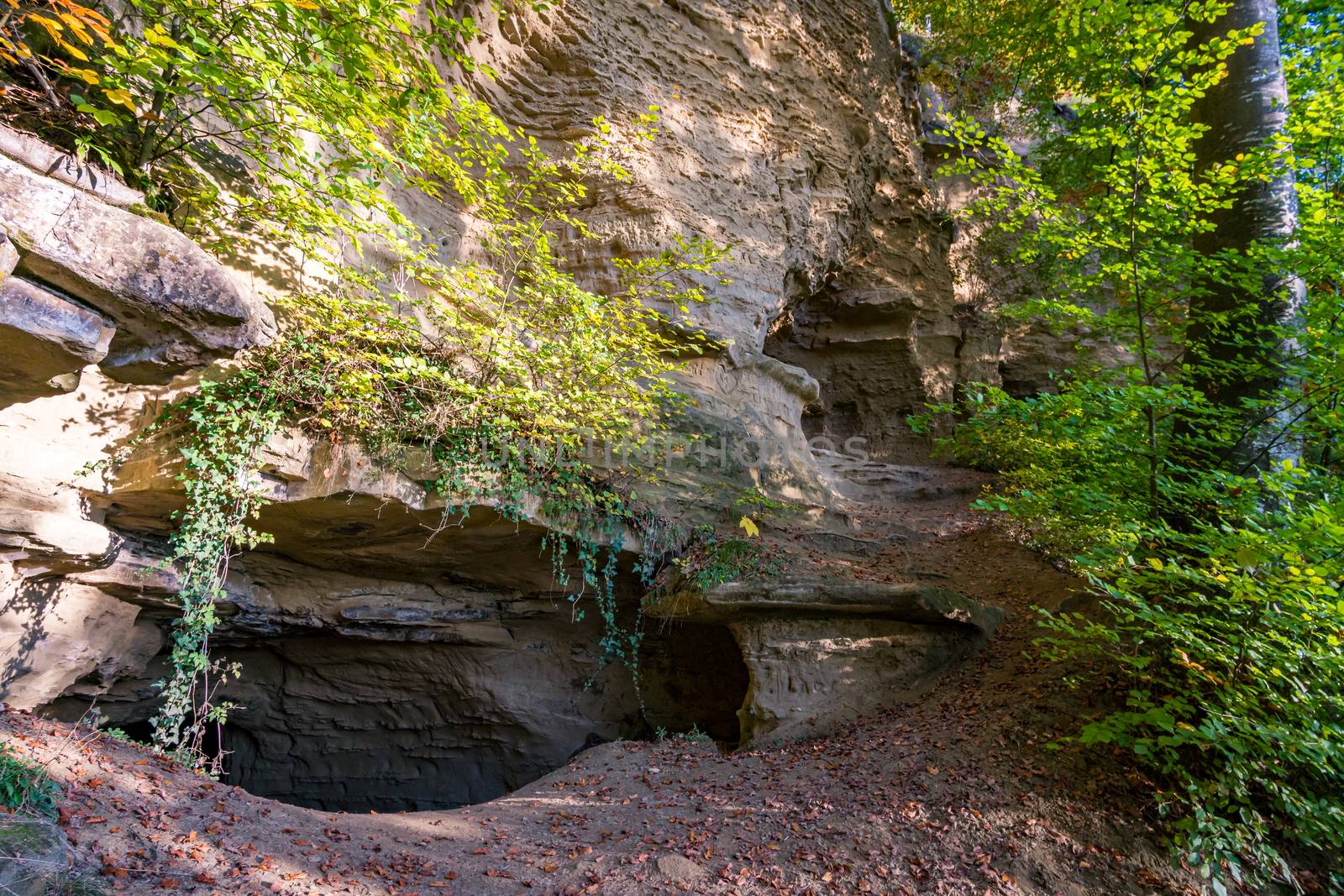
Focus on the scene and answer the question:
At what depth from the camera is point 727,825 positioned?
4035mm

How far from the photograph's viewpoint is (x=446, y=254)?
7.21 meters

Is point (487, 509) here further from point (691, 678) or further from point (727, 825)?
point (691, 678)

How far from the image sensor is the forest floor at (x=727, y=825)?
286 centimetres

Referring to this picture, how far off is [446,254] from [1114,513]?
707cm

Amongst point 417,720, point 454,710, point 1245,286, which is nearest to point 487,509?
point 454,710

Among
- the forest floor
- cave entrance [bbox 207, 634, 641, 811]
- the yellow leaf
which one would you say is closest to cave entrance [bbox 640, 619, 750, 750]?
cave entrance [bbox 207, 634, 641, 811]

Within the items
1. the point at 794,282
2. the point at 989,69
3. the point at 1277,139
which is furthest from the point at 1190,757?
the point at 989,69

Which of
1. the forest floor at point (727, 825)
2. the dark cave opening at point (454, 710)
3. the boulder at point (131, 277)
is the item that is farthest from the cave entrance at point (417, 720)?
the boulder at point (131, 277)

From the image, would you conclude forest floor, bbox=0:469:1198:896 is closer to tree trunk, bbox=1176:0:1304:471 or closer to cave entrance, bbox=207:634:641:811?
cave entrance, bbox=207:634:641:811

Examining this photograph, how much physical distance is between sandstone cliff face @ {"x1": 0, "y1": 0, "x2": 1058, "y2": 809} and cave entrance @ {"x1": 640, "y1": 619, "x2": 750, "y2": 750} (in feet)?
0.10

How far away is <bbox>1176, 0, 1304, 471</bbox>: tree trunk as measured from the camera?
4477 millimetres

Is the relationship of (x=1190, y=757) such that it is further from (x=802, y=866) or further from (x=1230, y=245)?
(x=1230, y=245)

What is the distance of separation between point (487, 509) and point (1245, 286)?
6275 mm

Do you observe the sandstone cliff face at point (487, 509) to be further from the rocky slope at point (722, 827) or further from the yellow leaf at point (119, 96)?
the rocky slope at point (722, 827)
